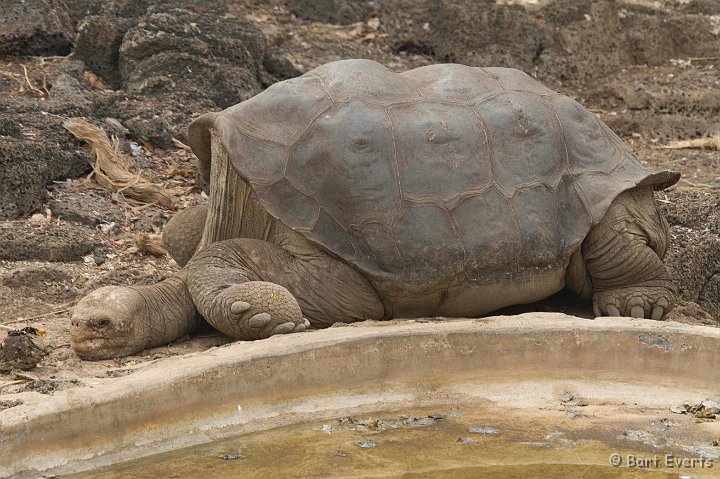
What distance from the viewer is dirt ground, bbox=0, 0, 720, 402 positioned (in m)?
5.80

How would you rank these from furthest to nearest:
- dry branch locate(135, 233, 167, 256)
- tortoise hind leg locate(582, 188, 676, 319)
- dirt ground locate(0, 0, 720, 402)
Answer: dry branch locate(135, 233, 167, 256) → dirt ground locate(0, 0, 720, 402) → tortoise hind leg locate(582, 188, 676, 319)

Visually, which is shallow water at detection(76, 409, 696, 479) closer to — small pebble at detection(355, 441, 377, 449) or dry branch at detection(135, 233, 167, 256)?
small pebble at detection(355, 441, 377, 449)

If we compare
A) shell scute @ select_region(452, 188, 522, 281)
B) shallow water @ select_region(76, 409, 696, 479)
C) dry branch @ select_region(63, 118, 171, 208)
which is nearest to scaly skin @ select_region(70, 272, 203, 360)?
shallow water @ select_region(76, 409, 696, 479)

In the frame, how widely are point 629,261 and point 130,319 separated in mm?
2257

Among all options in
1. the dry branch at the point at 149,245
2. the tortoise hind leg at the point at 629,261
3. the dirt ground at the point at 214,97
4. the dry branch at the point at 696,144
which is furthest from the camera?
the dry branch at the point at 696,144

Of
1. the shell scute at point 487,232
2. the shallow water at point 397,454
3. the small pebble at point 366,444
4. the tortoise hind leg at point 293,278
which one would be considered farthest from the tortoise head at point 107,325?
the shell scute at point 487,232

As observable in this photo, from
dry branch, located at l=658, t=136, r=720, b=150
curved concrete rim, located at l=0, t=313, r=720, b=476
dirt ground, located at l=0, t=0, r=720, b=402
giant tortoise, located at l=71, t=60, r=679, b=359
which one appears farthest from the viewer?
dry branch, located at l=658, t=136, r=720, b=150

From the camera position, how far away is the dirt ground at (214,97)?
5.80 m

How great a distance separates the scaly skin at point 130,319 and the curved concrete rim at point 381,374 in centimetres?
57

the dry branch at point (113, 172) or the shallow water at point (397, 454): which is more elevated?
the dry branch at point (113, 172)

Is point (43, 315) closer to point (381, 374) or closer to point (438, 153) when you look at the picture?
point (381, 374)

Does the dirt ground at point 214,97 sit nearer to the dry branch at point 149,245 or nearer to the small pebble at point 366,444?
the dry branch at point 149,245

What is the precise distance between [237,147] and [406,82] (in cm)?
83

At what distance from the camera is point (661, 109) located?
940cm
